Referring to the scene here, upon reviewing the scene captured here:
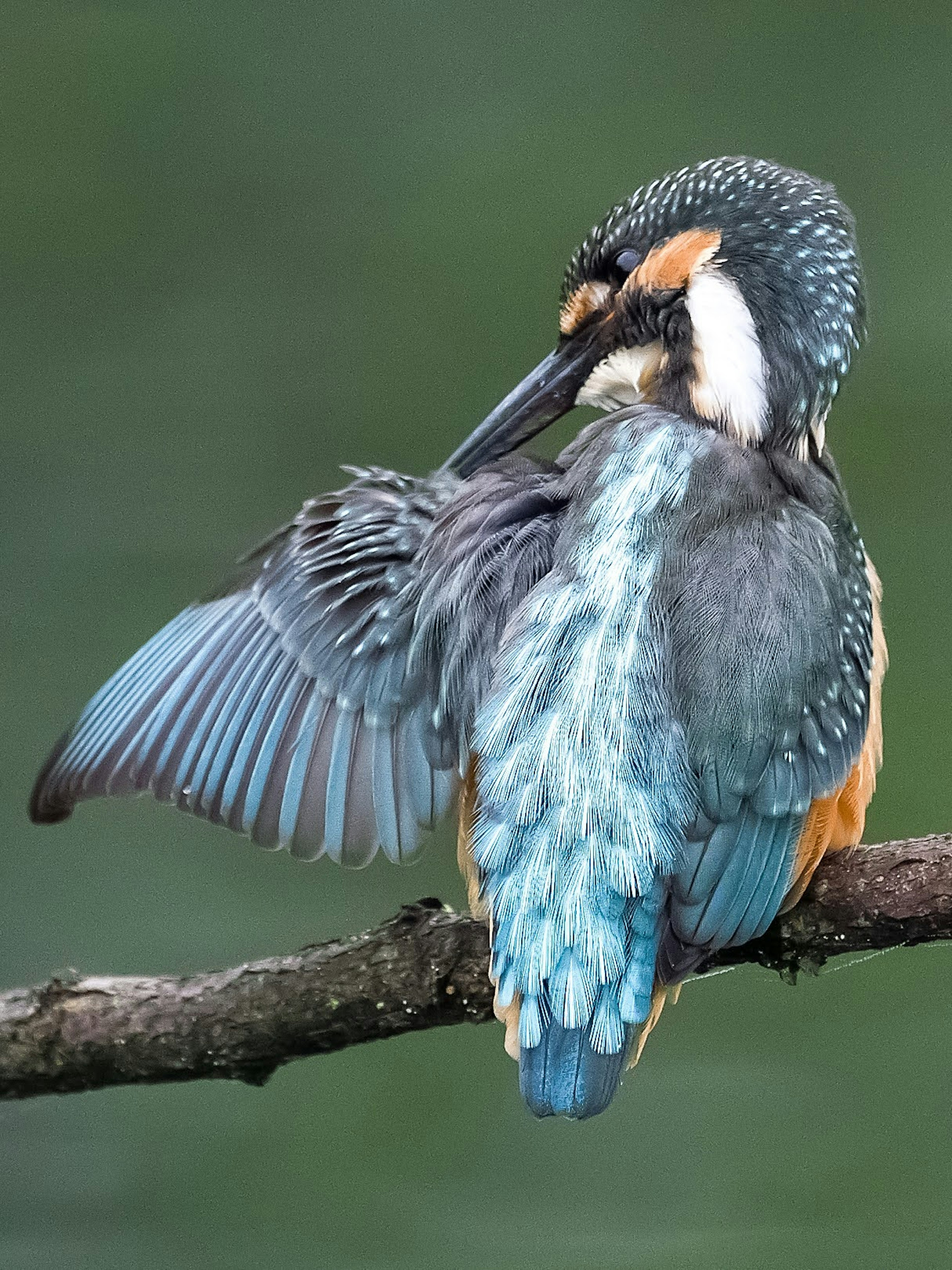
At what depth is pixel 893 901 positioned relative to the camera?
4.97ft

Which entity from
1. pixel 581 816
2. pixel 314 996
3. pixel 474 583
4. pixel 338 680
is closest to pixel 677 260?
pixel 474 583

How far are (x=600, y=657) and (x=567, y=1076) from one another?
368 mm

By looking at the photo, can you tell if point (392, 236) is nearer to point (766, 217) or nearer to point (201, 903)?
point (201, 903)

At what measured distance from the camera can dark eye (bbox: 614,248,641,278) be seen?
6.31 ft

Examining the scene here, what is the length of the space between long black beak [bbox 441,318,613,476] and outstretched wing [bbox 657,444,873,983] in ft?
1.09

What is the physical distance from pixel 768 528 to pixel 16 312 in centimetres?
314

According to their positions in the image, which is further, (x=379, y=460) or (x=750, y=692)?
(x=379, y=460)

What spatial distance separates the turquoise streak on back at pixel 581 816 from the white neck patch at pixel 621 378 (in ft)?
1.25

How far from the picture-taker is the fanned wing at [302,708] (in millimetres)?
1755

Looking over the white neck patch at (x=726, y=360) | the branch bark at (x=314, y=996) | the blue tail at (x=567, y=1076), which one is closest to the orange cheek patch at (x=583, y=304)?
the white neck patch at (x=726, y=360)

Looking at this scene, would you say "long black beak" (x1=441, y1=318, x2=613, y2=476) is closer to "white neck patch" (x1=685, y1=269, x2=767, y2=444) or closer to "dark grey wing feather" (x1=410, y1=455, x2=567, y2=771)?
"white neck patch" (x1=685, y1=269, x2=767, y2=444)

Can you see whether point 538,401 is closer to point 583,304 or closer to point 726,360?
point 583,304

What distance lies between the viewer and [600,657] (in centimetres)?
154

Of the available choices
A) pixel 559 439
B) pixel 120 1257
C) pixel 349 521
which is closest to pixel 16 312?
pixel 559 439
